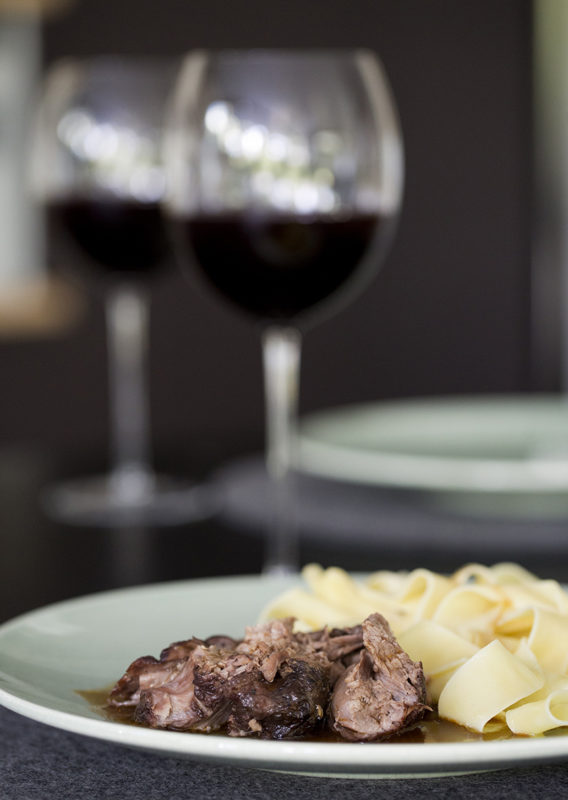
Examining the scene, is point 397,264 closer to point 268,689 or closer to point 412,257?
point 412,257

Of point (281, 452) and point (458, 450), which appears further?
point (458, 450)

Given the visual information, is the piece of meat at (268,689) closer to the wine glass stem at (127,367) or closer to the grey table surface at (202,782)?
the grey table surface at (202,782)

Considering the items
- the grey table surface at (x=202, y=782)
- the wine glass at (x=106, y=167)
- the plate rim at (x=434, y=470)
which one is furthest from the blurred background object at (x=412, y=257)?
the grey table surface at (x=202, y=782)

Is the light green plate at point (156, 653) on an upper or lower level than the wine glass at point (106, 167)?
lower

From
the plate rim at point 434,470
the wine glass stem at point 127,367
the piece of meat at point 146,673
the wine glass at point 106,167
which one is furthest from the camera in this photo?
the wine glass stem at point 127,367

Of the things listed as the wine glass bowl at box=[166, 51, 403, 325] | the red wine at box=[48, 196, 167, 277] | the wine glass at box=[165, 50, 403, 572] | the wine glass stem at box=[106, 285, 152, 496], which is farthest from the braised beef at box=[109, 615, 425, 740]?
the wine glass stem at box=[106, 285, 152, 496]

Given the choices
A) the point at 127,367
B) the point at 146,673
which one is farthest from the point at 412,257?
the point at 146,673
